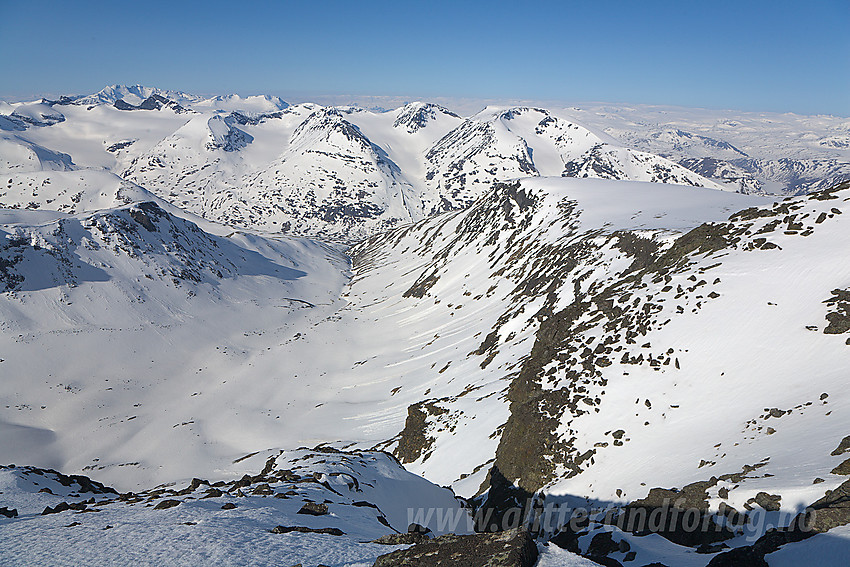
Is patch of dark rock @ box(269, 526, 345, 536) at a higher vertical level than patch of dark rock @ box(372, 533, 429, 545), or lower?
lower

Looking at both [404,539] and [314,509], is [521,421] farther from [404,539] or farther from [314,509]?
[404,539]

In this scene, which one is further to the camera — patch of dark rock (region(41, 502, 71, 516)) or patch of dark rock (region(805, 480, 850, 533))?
patch of dark rock (region(41, 502, 71, 516))

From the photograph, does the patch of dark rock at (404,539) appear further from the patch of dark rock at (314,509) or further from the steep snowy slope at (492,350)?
the steep snowy slope at (492,350)

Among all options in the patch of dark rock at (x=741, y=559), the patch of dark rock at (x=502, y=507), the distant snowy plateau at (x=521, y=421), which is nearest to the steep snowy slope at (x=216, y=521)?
the distant snowy plateau at (x=521, y=421)

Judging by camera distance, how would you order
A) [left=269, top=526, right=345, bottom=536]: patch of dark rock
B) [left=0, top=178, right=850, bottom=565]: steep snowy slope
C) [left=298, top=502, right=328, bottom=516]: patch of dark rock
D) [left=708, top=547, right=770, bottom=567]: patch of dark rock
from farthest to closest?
[left=0, top=178, right=850, bottom=565]: steep snowy slope < [left=298, top=502, right=328, bottom=516]: patch of dark rock < [left=269, top=526, right=345, bottom=536]: patch of dark rock < [left=708, top=547, right=770, bottom=567]: patch of dark rock

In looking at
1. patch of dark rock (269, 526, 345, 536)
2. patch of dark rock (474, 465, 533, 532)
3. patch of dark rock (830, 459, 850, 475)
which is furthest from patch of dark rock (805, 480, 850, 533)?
patch of dark rock (269, 526, 345, 536)

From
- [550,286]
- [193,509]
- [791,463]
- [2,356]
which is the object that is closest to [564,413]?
[791,463]

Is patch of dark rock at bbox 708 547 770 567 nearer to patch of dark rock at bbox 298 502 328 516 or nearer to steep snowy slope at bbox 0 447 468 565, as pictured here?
steep snowy slope at bbox 0 447 468 565

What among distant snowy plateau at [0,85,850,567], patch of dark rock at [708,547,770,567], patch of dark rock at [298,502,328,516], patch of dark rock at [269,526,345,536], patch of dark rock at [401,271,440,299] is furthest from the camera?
patch of dark rock at [401,271,440,299]
